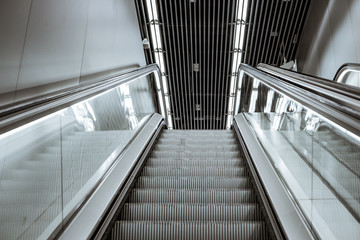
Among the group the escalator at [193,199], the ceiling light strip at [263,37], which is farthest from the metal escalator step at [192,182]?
the ceiling light strip at [263,37]

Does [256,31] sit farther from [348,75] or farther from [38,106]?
[38,106]

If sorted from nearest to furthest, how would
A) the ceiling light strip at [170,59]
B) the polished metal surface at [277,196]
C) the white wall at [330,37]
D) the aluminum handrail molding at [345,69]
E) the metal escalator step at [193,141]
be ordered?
the polished metal surface at [277,196] → the aluminum handrail molding at [345,69] → the metal escalator step at [193,141] → the white wall at [330,37] → the ceiling light strip at [170,59]

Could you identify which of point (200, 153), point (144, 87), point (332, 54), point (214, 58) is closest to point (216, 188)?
point (200, 153)

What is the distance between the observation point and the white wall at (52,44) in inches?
118

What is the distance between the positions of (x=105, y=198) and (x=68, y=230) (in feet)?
1.92

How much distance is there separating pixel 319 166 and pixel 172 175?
2025 mm

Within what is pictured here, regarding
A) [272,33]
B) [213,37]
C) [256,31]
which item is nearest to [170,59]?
[213,37]

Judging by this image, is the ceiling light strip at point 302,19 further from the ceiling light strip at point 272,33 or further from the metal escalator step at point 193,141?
the metal escalator step at point 193,141

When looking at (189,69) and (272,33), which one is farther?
(189,69)

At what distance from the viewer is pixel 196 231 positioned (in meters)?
2.65

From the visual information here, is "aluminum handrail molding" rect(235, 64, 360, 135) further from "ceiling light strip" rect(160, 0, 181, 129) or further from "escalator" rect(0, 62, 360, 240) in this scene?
"ceiling light strip" rect(160, 0, 181, 129)

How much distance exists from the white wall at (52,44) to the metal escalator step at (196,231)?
1.39m

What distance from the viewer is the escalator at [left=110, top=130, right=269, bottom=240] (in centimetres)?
266

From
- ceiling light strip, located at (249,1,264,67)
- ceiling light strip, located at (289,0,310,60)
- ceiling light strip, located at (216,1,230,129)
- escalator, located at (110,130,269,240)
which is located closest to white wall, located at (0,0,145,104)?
escalator, located at (110,130,269,240)
